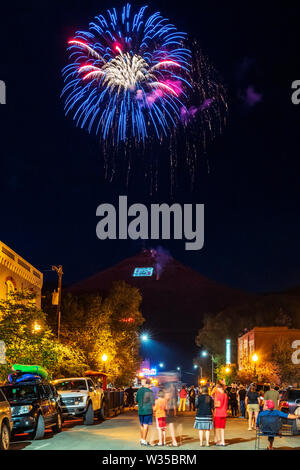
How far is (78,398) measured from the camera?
83.6 feet

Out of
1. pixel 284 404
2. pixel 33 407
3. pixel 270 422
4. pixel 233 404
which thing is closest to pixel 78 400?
pixel 33 407

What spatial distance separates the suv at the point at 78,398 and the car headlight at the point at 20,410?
6261 mm

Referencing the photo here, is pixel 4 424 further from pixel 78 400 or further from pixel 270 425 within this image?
pixel 78 400

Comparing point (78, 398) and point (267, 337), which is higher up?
point (267, 337)

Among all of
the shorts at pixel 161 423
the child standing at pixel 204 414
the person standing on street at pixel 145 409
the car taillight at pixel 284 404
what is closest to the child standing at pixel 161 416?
the shorts at pixel 161 423

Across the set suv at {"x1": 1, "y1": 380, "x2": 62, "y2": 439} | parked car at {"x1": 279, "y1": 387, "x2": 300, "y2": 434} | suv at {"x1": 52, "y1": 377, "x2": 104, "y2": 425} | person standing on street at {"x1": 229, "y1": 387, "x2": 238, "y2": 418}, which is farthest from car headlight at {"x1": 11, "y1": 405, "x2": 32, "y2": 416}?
person standing on street at {"x1": 229, "y1": 387, "x2": 238, "y2": 418}

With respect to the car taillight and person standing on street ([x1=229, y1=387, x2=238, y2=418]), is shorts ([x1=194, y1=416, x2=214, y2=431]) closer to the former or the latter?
the car taillight

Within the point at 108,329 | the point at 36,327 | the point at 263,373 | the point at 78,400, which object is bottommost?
the point at 78,400

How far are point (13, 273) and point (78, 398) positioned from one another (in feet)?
44.1

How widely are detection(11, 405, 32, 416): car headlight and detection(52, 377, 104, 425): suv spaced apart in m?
6.26

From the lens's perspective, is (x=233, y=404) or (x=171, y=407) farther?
(x=233, y=404)
